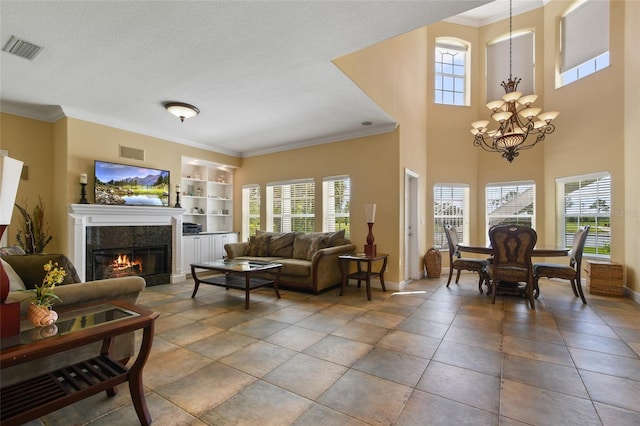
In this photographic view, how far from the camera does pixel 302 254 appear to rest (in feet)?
17.4

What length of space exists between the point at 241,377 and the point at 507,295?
4221 millimetres

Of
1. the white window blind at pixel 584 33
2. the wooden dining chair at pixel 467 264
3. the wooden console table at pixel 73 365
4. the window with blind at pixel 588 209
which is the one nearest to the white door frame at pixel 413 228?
the wooden dining chair at pixel 467 264

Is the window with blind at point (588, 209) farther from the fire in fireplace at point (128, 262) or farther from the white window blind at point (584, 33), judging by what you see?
the fire in fireplace at point (128, 262)

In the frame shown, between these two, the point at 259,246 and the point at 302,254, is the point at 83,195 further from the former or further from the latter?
the point at 302,254

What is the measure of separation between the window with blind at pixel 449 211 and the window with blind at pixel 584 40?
2.80 m

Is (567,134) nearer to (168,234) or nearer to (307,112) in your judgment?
(307,112)

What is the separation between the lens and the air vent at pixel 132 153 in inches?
193

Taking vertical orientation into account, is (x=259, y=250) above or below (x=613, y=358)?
above

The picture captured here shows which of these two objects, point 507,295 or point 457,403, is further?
point 507,295

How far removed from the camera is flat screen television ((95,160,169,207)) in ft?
15.0

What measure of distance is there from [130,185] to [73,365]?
373 cm

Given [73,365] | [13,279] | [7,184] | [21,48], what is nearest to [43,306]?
[73,365]

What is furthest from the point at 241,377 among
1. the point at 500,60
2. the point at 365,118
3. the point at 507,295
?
the point at 500,60

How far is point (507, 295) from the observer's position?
459cm
